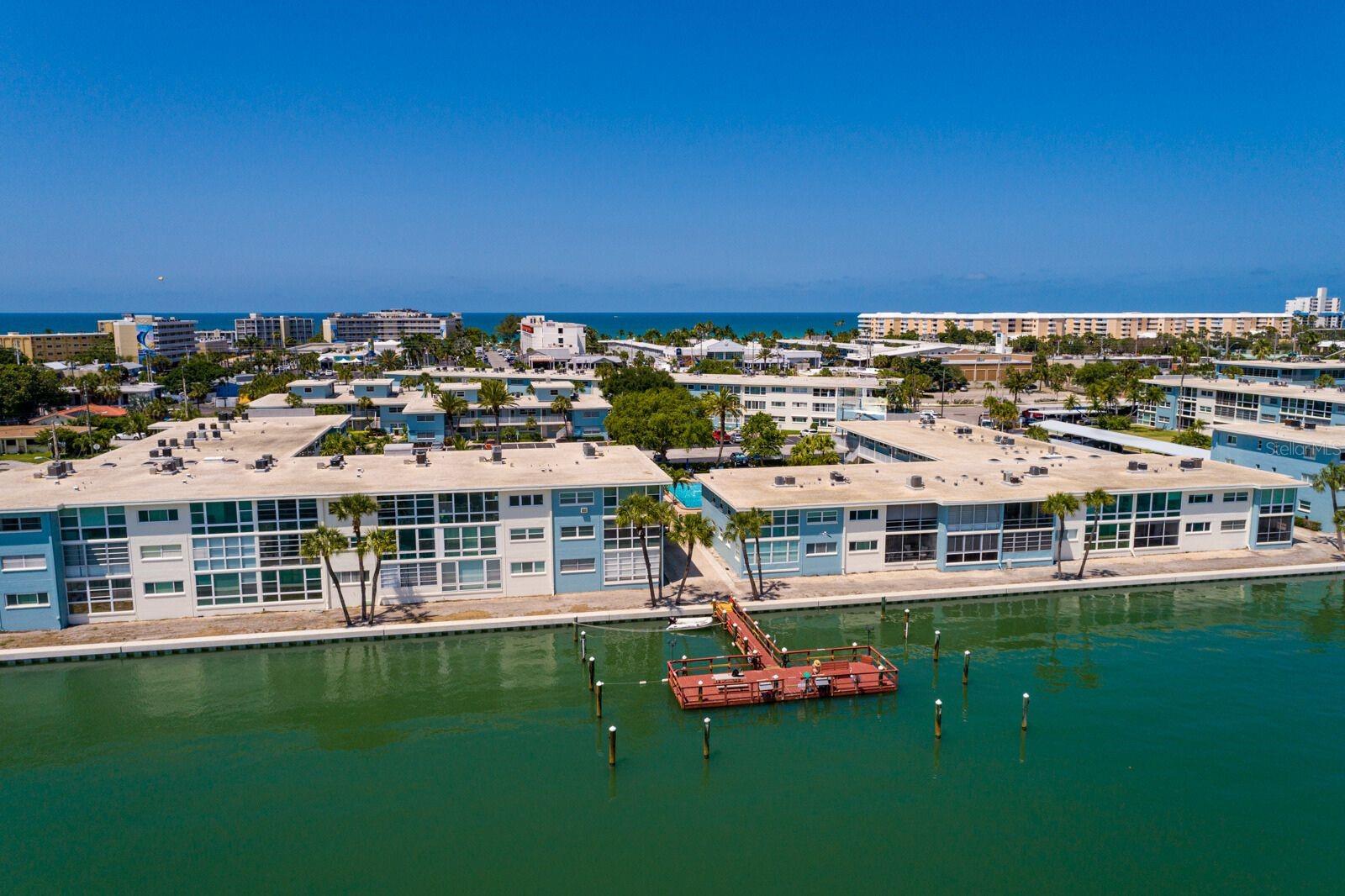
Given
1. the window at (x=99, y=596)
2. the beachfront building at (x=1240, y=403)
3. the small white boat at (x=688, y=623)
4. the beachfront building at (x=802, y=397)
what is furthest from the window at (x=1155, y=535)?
the window at (x=99, y=596)

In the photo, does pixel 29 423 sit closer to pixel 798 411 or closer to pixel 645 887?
pixel 798 411

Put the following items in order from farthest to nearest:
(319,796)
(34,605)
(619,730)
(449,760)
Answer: (34,605) < (619,730) < (449,760) < (319,796)

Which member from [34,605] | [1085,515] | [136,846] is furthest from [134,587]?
[1085,515]

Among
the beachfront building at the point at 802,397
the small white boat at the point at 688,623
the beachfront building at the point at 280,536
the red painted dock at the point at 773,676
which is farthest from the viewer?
the beachfront building at the point at 802,397

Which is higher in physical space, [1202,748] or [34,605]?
[34,605]

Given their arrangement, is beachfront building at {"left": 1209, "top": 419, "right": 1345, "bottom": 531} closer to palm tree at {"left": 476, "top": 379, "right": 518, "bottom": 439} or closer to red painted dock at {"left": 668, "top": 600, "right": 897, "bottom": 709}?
red painted dock at {"left": 668, "top": 600, "right": 897, "bottom": 709}

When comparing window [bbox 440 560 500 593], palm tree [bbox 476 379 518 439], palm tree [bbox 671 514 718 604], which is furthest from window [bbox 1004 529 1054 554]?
palm tree [bbox 476 379 518 439]

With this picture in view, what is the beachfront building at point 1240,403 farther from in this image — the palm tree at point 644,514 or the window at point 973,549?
the palm tree at point 644,514
